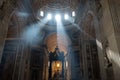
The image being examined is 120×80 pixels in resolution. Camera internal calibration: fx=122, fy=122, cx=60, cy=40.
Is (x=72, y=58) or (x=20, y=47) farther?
(x=72, y=58)

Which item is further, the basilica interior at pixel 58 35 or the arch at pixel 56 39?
the arch at pixel 56 39

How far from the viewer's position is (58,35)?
69.4 feet

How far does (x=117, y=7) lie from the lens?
5.01 metres

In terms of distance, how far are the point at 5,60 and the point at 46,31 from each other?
876cm

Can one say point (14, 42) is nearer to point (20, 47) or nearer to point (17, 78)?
point (20, 47)

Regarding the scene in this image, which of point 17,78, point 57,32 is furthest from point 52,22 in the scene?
point 17,78

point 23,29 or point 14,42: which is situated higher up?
point 23,29

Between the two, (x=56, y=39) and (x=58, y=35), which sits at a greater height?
(x=58, y=35)

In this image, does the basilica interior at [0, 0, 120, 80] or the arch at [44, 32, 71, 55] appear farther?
the arch at [44, 32, 71, 55]

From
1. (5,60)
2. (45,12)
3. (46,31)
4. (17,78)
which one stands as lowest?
(17,78)

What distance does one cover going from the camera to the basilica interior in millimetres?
5251

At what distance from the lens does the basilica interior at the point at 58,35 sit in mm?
5251

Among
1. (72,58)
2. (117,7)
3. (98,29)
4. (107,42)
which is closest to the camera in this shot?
(117,7)

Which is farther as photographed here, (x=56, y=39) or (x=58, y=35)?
(x=56, y=39)
